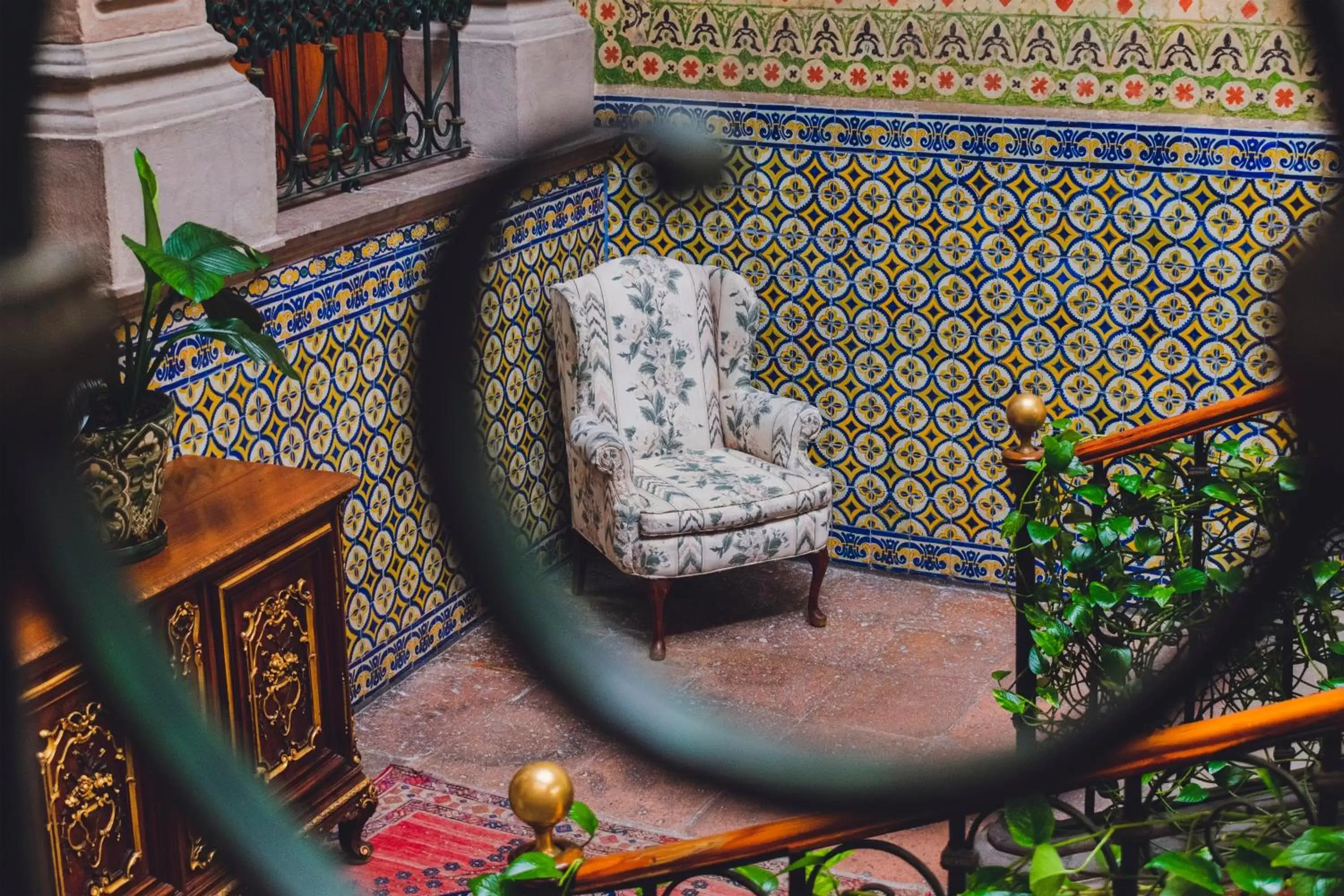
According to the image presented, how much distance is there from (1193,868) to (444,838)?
2755 mm

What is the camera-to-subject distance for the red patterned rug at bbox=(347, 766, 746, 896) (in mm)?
3943

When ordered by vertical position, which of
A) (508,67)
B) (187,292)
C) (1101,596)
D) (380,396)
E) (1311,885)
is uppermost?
(508,67)

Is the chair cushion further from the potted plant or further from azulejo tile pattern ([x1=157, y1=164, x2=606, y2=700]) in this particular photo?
the potted plant

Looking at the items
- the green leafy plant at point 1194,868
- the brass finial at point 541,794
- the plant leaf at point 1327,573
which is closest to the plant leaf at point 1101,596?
the plant leaf at point 1327,573

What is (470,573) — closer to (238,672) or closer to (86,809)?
(86,809)

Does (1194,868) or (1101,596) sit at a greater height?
(1194,868)

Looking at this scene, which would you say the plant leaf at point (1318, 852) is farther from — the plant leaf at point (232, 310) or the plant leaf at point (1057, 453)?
the plant leaf at point (232, 310)

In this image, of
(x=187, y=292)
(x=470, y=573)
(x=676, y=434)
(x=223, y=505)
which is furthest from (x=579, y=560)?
(x=470, y=573)

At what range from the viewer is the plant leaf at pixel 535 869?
1702mm

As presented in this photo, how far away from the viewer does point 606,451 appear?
5.07 metres

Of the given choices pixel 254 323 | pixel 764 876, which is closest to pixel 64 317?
pixel 764 876

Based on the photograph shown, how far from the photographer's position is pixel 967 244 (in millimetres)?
5414

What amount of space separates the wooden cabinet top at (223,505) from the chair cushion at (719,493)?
1345 mm

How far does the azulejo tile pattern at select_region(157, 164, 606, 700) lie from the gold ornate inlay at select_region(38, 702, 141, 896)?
0.83 m
